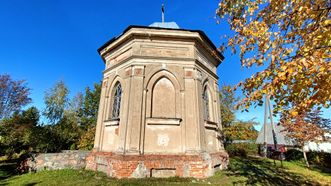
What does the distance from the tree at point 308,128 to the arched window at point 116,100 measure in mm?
13169

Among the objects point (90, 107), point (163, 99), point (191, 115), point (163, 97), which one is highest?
point (90, 107)

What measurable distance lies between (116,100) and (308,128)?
1519 centimetres

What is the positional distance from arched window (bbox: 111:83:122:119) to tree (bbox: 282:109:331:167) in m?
13.2

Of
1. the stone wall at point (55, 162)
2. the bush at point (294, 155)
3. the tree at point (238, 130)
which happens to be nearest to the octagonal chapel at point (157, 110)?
the stone wall at point (55, 162)

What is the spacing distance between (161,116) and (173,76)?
82.1 inches

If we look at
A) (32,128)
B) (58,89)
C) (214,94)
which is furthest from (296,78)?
(58,89)

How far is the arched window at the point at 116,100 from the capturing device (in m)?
9.85

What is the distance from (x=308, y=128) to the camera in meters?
14.8

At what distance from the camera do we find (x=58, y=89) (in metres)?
26.8

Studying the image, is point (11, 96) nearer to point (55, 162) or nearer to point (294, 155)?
point (55, 162)

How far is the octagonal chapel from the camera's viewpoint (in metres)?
7.71

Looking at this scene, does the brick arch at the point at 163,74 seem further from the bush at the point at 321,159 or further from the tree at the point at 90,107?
the tree at the point at 90,107

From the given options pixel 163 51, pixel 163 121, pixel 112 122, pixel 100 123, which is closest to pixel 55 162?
pixel 100 123

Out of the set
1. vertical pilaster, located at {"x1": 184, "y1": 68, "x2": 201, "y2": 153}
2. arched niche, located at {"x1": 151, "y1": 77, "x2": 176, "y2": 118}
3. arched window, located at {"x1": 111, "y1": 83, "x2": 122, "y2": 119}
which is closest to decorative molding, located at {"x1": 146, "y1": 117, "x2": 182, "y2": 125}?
arched niche, located at {"x1": 151, "y1": 77, "x2": 176, "y2": 118}
